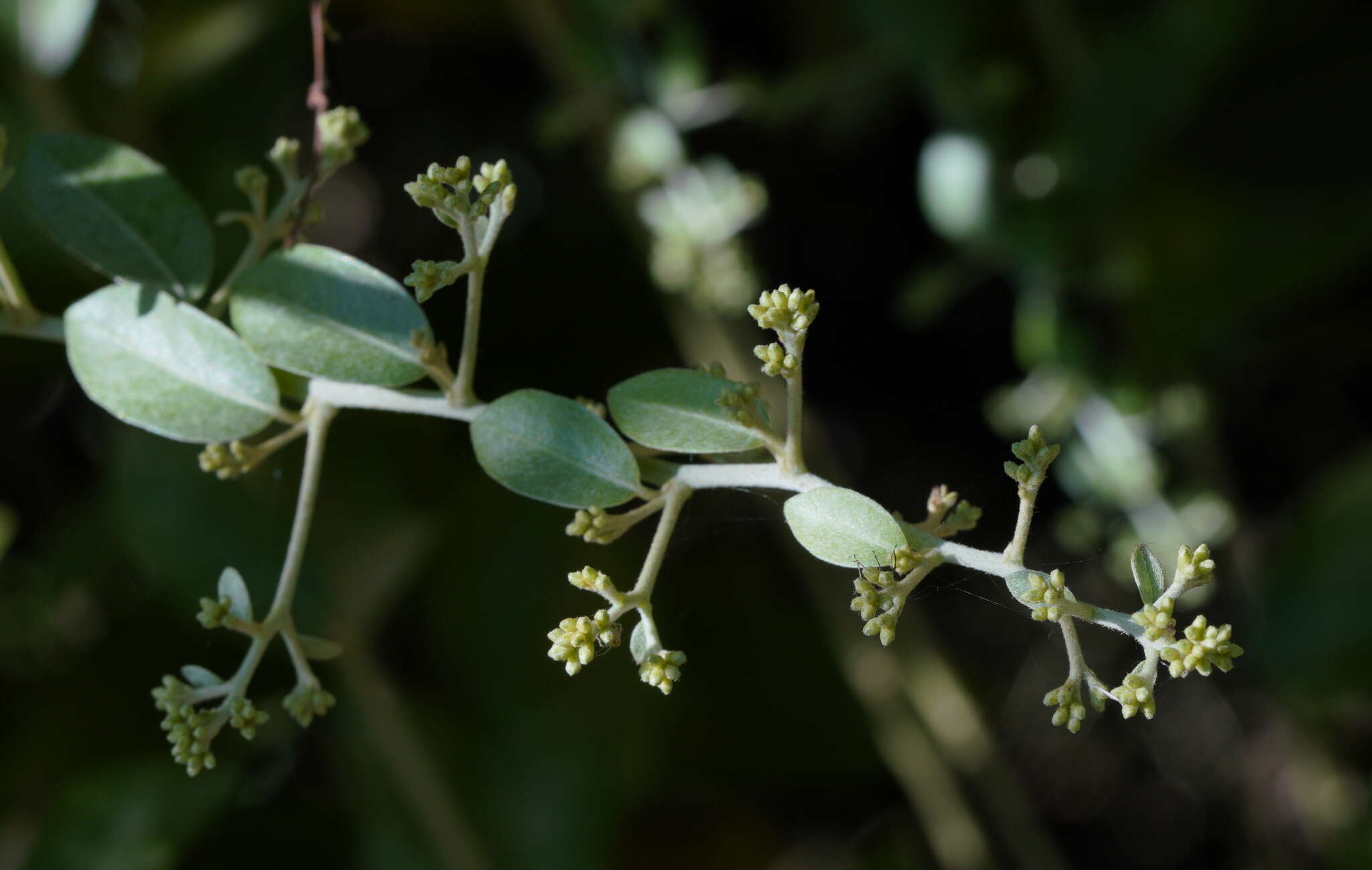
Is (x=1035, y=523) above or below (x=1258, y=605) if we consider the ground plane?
above

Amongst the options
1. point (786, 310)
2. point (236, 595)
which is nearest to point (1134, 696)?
point (786, 310)

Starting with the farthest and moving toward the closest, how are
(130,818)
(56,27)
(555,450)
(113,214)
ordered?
(130,818)
(56,27)
(113,214)
(555,450)

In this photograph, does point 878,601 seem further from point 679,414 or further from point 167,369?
point 167,369

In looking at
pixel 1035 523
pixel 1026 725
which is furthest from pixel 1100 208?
pixel 1026 725

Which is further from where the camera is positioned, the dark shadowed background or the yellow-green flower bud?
the dark shadowed background

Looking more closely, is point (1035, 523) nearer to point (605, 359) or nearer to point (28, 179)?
point (605, 359)

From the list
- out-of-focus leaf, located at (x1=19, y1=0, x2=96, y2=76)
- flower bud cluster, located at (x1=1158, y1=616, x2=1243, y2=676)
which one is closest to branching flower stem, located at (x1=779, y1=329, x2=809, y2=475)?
flower bud cluster, located at (x1=1158, y1=616, x2=1243, y2=676)

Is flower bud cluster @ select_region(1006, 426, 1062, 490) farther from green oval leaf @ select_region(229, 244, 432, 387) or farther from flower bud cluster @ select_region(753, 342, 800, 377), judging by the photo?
green oval leaf @ select_region(229, 244, 432, 387)
